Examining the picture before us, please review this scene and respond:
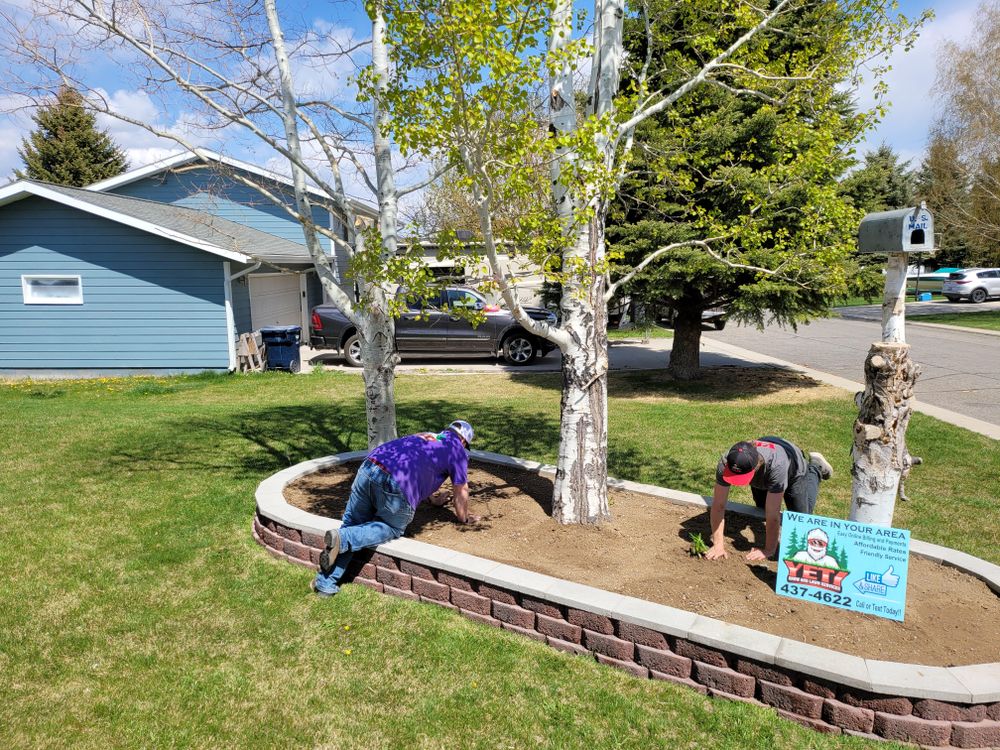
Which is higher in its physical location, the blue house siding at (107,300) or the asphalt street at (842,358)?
the blue house siding at (107,300)

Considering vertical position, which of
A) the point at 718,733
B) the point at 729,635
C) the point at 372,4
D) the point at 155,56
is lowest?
the point at 718,733

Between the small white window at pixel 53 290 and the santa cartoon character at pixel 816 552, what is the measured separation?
15308 mm

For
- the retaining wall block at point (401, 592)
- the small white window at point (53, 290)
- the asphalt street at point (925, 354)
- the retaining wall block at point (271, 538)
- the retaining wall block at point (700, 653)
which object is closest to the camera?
the retaining wall block at point (700, 653)

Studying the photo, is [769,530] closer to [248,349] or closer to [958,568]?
[958,568]

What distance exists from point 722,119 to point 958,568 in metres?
8.03

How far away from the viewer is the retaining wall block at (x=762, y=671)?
134 inches

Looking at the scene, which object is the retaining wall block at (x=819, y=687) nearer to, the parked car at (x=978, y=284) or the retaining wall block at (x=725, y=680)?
the retaining wall block at (x=725, y=680)

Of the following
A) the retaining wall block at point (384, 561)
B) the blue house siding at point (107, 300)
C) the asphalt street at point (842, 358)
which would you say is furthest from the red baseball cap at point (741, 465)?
the blue house siding at point (107, 300)

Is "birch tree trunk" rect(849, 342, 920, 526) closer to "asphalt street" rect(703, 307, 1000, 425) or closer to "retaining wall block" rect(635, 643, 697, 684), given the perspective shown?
"retaining wall block" rect(635, 643, 697, 684)

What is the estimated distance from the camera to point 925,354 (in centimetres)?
1703

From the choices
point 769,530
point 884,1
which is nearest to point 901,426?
point 769,530

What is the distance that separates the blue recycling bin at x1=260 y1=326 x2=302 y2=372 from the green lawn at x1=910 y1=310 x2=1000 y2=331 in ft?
70.2

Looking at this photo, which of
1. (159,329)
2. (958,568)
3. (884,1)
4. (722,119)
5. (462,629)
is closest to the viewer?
(462,629)

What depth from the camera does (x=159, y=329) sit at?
1487cm
